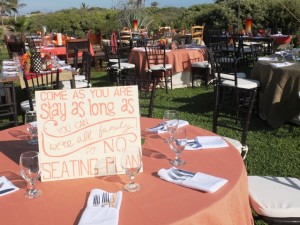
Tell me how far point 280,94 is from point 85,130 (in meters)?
3.87

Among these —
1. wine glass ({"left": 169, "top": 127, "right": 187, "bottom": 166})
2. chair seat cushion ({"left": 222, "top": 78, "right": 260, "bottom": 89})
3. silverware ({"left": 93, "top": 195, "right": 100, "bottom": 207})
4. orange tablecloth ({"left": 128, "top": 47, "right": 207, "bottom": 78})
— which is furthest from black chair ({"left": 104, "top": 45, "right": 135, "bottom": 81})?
silverware ({"left": 93, "top": 195, "right": 100, "bottom": 207})

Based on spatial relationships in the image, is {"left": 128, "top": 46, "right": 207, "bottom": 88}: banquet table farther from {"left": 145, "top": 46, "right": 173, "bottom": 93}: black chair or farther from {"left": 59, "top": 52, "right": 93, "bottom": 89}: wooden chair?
{"left": 59, "top": 52, "right": 93, "bottom": 89}: wooden chair

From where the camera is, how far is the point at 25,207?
1426 mm

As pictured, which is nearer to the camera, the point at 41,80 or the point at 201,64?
the point at 41,80

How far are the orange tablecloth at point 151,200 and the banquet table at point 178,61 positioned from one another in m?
6.04

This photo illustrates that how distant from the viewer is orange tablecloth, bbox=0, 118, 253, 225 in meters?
1.34

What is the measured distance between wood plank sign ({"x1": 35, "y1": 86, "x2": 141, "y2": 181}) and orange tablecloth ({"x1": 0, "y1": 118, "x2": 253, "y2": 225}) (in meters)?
0.06

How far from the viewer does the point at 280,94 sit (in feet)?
16.3

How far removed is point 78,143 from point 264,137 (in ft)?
11.5

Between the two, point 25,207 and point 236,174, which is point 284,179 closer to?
point 236,174

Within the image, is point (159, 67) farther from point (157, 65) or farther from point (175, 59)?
point (175, 59)

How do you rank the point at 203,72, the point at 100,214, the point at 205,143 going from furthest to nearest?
the point at 203,72, the point at 205,143, the point at 100,214

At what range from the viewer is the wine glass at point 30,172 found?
1532mm

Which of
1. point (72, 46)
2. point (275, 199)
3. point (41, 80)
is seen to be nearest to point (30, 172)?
point (275, 199)
